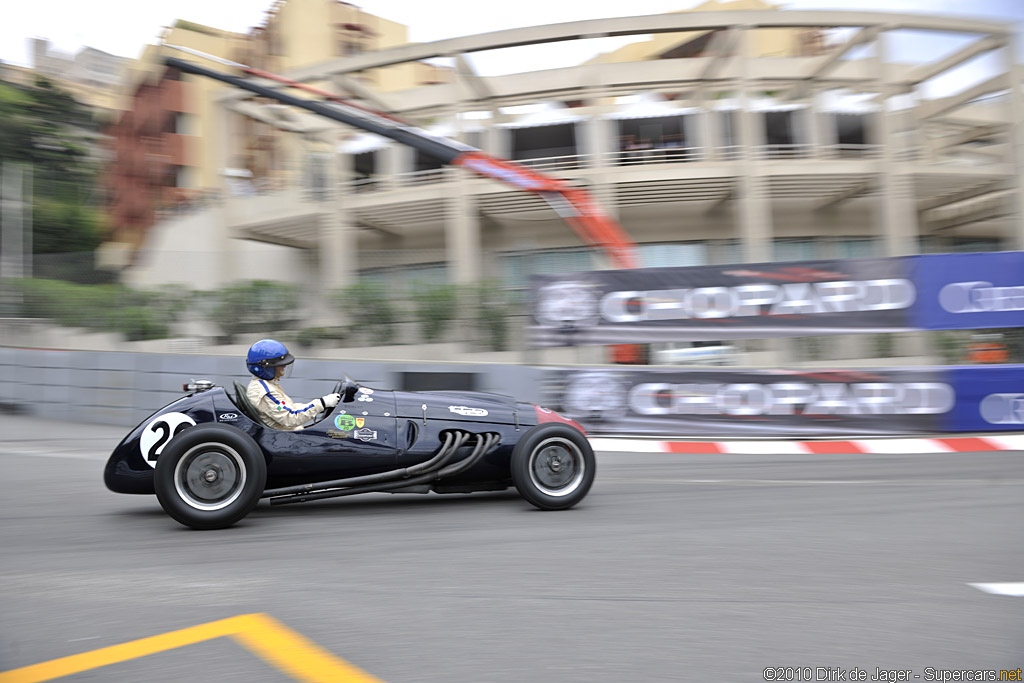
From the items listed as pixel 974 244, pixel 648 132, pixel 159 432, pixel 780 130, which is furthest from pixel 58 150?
pixel 974 244

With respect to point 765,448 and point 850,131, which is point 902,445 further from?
point 850,131

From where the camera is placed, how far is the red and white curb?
8625 mm

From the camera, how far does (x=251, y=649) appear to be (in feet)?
9.81

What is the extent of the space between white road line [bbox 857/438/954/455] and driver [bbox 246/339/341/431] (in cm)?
605

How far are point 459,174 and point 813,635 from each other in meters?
18.2

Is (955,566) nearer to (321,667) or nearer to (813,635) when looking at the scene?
(813,635)

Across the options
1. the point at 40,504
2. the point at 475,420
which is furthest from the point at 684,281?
the point at 40,504

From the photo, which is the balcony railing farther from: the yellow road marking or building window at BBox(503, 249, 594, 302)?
the yellow road marking

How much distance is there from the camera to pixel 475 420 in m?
5.61

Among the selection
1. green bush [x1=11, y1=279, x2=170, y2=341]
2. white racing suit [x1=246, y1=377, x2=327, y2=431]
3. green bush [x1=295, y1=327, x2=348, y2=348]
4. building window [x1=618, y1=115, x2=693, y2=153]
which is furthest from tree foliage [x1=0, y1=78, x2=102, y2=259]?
white racing suit [x1=246, y1=377, x2=327, y2=431]

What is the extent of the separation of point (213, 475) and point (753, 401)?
6.61 m

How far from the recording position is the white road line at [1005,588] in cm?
364

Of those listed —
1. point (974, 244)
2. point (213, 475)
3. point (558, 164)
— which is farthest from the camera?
point (974, 244)

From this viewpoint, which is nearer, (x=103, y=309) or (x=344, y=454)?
(x=344, y=454)
